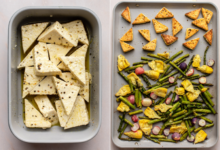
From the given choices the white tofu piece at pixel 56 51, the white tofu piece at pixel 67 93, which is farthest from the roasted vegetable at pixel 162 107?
the white tofu piece at pixel 56 51

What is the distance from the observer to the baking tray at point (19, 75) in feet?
5.51

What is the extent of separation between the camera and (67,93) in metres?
1.76

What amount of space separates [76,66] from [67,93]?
0.24m

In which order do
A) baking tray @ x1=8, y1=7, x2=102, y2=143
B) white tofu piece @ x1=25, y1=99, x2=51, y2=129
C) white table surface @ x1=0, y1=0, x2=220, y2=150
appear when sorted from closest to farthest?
baking tray @ x1=8, y1=7, x2=102, y2=143, white tofu piece @ x1=25, y1=99, x2=51, y2=129, white table surface @ x1=0, y1=0, x2=220, y2=150

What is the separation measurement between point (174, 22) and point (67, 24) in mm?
975

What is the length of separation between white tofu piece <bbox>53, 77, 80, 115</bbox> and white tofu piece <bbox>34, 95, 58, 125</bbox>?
0.52 feet

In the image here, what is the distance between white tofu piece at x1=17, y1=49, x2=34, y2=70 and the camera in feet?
5.88

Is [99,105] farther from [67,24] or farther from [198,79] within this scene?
[198,79]

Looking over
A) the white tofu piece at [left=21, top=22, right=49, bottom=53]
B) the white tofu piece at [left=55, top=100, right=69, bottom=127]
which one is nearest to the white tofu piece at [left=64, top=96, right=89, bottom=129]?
the white tofu piece at [left=55, top=100, right=69, bottom=127]

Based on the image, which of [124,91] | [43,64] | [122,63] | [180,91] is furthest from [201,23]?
[43,64]

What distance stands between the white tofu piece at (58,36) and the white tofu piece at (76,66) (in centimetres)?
14

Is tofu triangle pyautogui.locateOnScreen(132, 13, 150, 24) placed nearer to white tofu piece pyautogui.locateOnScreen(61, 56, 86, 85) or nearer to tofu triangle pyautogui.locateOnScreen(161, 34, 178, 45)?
tofu triangle pyautogui.locateOnScreen(161, 34, 178, 45)

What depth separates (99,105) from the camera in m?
1.68

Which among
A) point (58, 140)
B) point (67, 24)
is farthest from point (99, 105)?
point (67, 24)
